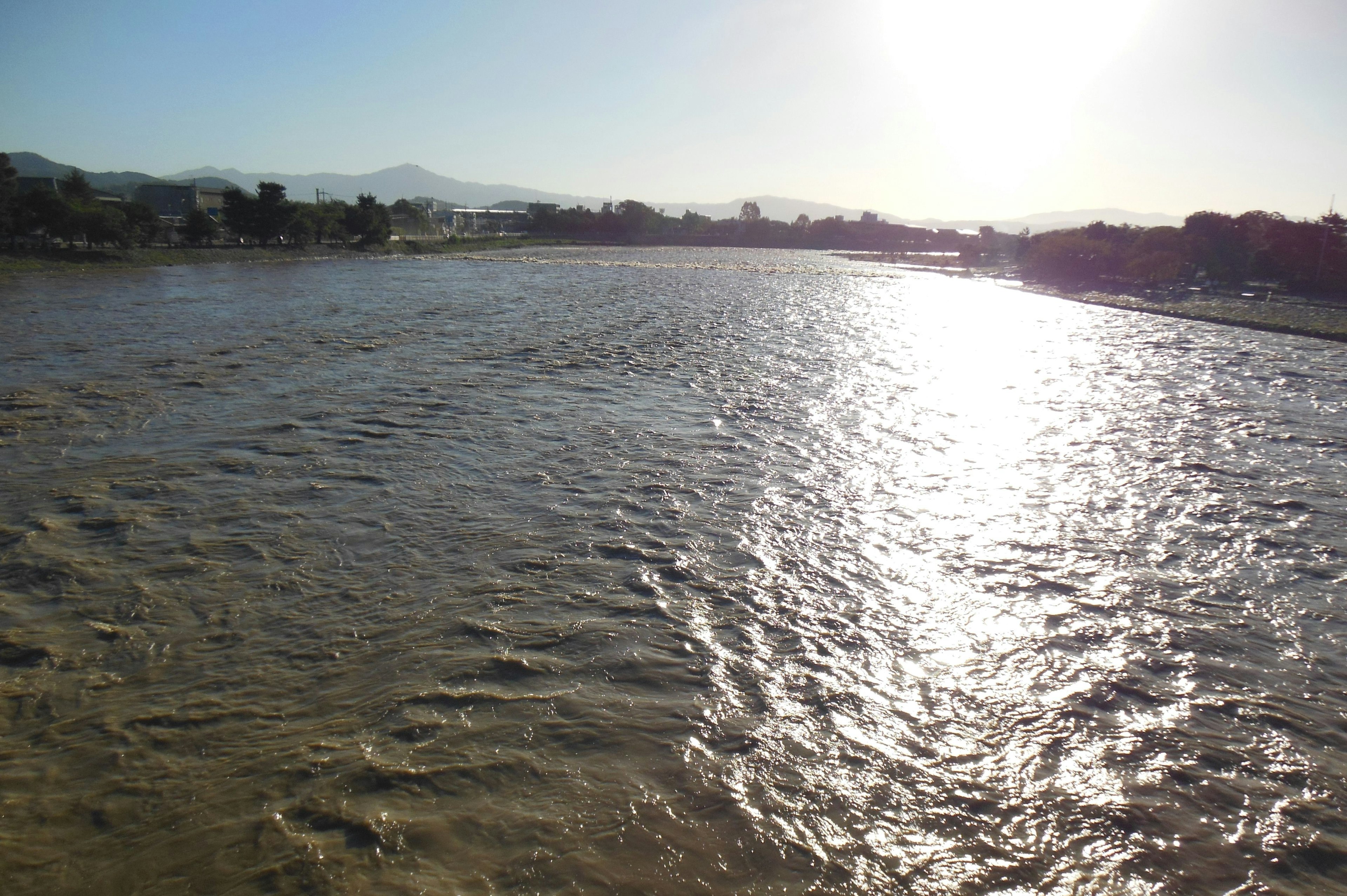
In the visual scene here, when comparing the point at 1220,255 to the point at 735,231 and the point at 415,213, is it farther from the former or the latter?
the point at 735,231

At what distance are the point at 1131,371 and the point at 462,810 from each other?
23.9 m

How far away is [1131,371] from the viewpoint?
22000mm

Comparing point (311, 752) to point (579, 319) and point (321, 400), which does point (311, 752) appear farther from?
point (579, 319)

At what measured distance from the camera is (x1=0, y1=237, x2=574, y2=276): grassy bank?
43.7m

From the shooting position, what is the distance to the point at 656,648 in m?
6.29

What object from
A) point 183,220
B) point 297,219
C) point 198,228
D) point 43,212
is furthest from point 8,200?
point 297,219

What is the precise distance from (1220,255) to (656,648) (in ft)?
192

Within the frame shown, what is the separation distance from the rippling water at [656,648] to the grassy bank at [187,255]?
130 feet

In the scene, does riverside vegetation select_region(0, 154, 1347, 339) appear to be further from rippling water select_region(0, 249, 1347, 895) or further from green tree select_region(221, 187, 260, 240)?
rippling water select_region(0, 249, 1347, 895)

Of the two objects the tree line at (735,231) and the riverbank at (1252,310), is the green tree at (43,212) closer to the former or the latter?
the riverbank at (1252,310)

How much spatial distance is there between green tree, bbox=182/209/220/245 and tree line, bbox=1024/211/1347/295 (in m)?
73.9

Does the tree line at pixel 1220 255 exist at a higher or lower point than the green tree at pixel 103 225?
higher

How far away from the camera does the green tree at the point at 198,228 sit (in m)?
62.9

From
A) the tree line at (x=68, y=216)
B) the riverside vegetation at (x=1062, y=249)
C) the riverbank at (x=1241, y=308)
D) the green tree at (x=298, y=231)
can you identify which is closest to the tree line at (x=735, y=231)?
the riverside vegetation at (x=1062, y=249)
